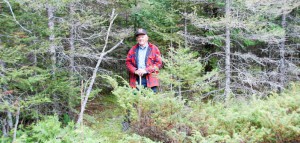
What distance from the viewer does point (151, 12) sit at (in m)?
11.1

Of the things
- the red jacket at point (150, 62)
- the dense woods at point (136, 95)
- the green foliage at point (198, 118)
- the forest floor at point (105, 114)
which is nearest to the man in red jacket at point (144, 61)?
the red jacket at point (150, 62)

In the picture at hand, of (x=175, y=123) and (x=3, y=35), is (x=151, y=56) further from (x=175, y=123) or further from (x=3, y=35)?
(x=3, y=35)

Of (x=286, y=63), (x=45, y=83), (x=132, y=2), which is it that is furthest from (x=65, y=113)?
(x=286, y=63)

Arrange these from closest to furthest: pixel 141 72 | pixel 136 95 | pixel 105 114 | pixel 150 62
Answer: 1. pixel 136 95
2. pixel 141 72
3. pixel 150 62
4. pixel 105 114

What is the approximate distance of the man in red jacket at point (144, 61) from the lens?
5.83 m

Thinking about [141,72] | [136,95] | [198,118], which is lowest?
[198,118]

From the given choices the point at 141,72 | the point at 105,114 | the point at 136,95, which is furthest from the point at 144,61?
the point at 105,114

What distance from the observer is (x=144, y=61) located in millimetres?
6027

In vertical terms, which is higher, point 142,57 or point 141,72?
point 142,57

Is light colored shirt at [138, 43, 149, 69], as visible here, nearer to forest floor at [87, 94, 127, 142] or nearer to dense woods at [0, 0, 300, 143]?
dense woods at [0, 0, 300, 143]

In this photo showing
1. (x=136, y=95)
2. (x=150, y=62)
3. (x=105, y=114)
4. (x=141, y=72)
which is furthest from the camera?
(x=105, y=114)

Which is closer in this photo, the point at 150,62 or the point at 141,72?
the point at 141,72

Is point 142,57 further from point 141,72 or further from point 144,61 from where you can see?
point 141,72

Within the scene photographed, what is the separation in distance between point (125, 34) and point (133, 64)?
4465 mm
